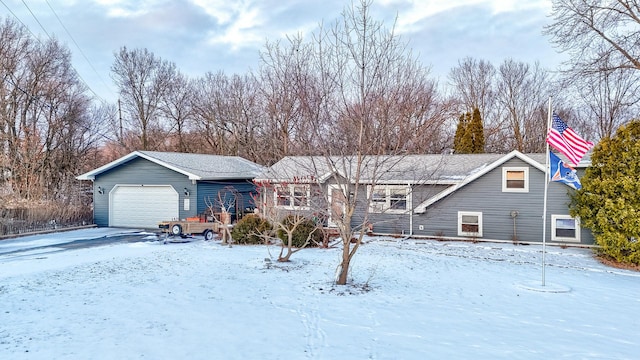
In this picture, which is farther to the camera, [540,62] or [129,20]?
[540,62]

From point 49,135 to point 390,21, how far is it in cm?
2546

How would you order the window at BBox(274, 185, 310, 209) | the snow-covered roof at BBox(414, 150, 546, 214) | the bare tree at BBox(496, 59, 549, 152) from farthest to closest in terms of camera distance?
the bare tree at BBox(496, 59, 549, 152) < the snow-covered roof at BBox(414, 150, 546, 214) < the window at BBox(274, 185, 310, 209)

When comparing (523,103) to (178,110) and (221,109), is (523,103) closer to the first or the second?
(221,109)

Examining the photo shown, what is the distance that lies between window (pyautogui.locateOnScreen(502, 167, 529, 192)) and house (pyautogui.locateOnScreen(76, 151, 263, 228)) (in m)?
10.2

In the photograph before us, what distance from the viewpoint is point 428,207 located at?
51.9ft

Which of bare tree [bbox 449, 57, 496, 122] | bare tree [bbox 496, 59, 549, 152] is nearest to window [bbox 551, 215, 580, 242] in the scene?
bare tree [bbox 496, 59, 549, 152]

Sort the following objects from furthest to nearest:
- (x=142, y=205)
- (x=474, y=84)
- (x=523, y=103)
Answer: (x=474, y=84) → (x=523, y=103) → (x=142, y=205)

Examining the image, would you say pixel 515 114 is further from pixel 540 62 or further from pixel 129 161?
pixel 129 161

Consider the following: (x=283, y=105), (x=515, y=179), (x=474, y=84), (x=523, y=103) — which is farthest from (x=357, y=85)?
(x=523, y=103)

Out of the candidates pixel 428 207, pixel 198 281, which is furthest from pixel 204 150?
pixel 198 281

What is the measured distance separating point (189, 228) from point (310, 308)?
32.2 ft

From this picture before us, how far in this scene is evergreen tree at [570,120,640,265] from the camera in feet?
36.4

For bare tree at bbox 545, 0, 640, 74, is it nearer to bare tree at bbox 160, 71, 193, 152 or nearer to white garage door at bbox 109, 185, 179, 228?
white garage door at bbox 109, 185, 179, 228

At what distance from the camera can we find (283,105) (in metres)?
9.32
